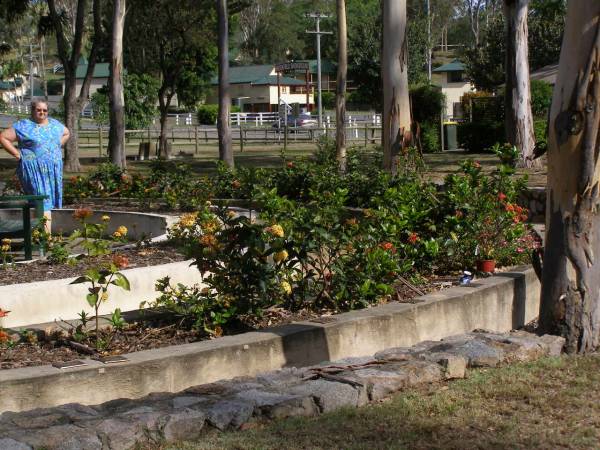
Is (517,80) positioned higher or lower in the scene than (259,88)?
lower

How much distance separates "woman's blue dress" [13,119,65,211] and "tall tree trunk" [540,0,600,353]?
20.0 ft

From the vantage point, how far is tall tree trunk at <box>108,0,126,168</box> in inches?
849

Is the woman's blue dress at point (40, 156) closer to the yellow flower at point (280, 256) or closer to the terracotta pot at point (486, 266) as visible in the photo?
the yellow flower at point (280, 256)

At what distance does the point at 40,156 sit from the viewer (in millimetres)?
10969

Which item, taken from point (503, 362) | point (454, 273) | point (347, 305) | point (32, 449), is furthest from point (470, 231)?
point (32, 449)

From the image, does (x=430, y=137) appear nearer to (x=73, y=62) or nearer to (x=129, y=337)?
(x=73, y=62)

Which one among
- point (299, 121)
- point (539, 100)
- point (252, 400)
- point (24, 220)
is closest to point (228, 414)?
point (252, 400)

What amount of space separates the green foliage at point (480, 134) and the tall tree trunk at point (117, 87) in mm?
10890

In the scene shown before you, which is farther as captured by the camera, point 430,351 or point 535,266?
point 535,266

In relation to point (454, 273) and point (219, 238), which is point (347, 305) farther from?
point (454, 273)

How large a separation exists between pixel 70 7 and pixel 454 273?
2001 inches

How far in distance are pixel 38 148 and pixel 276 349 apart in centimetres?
587

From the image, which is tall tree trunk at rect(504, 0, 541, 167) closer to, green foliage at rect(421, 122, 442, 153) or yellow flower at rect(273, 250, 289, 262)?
green foliage at rect(421, 122, 442, 153)

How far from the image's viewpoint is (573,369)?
19.8 ft
